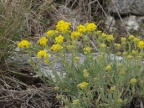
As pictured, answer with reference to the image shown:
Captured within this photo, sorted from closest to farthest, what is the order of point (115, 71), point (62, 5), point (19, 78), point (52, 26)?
point (115, 71)
point (19, 78)
point (52, 26)
point (62, 5)

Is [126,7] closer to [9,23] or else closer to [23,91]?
[9,23]

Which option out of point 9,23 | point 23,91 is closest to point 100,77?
point 23,91

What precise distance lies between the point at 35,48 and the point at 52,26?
1171 mm

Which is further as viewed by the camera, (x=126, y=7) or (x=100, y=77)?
(x=126, y=7)

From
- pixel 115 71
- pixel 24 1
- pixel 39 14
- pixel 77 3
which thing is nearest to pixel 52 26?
pixel 39 14

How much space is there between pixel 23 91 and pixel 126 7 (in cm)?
218

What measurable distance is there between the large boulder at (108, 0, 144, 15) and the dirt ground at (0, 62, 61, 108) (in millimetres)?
1820

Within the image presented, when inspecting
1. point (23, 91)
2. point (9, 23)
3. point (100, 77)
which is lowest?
point (23, 91)

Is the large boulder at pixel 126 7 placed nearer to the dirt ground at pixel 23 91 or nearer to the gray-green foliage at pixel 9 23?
the gray-green foliage at pixel 9 23

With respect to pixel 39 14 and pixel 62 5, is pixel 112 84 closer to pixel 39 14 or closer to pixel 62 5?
pixel 39 14

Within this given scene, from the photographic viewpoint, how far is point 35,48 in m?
3.07

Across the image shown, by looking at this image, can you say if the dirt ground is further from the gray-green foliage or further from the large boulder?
the large boulder

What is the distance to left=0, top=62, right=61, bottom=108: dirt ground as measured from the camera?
2.70 m

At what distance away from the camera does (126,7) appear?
15.0 ft
